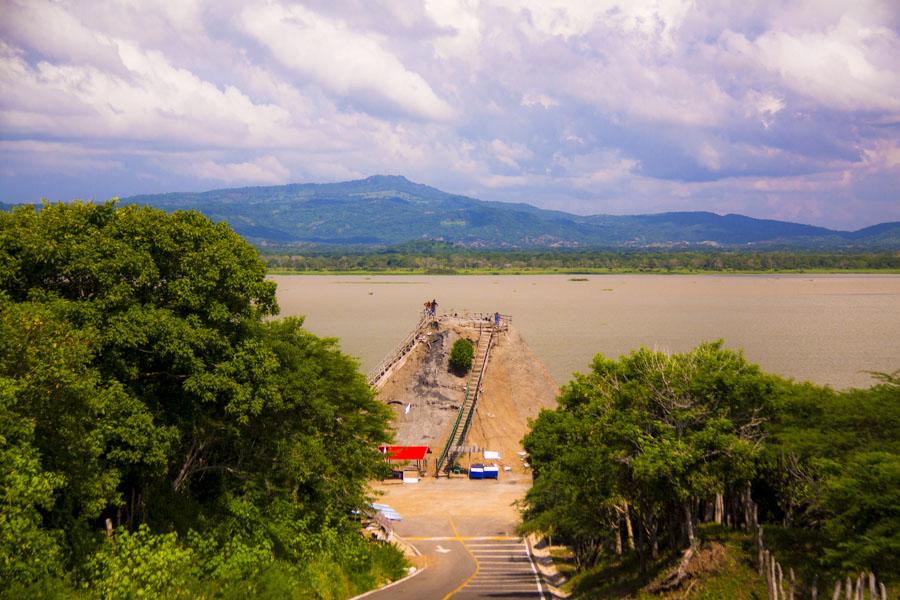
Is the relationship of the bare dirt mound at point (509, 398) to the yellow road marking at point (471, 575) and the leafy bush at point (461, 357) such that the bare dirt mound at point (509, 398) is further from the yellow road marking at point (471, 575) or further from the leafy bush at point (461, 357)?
the yellow road marking at point (471, 575)

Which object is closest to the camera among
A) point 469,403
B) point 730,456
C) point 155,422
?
point 155,422

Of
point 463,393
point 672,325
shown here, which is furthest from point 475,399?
point 672,325

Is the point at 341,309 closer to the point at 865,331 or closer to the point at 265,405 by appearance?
the point at 865,331

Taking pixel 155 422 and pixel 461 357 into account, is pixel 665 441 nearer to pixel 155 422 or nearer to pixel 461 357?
pixel 155 422

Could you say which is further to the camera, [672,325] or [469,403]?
[672,325]

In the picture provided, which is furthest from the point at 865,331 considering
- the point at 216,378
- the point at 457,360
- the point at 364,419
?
the point at 216,378

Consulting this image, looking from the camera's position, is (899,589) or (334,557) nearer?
(899,589)

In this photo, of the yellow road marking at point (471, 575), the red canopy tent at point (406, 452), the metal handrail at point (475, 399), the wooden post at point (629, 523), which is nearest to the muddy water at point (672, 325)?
the metal handrail at point (475, 399)
